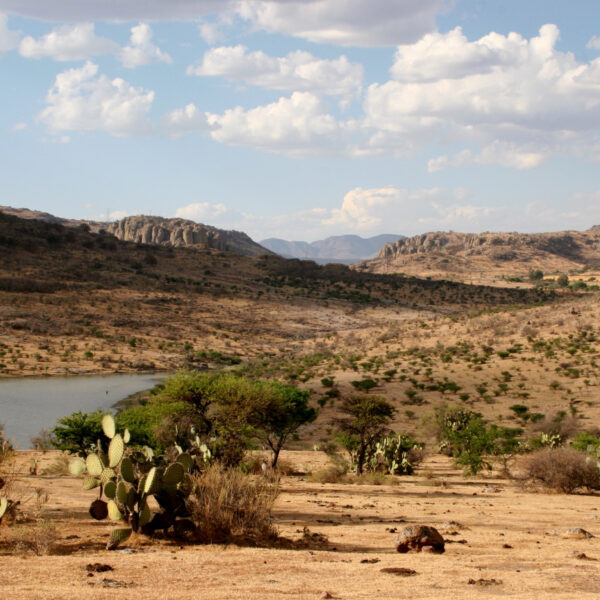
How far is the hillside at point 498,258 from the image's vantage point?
153m

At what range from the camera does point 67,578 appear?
21.9ft

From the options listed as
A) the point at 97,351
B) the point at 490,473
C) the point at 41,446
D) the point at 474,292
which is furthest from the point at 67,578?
the point at 474,292

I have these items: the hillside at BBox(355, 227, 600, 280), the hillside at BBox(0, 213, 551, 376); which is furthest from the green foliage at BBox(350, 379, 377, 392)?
the hillside at BBox(355, 227, 600, 280)

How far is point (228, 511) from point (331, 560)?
178 centimetres

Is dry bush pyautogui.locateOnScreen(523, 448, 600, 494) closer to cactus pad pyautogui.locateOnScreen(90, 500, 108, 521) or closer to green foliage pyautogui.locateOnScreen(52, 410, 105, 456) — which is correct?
cactus pad pyautogui.locateOnScreen(90, 500, 108, 521)

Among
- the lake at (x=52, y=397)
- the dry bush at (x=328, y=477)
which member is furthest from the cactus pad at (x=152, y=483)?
the lake at (x=52, y=397)

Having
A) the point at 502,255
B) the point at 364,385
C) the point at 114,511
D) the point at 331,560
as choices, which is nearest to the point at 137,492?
the point at 114,511

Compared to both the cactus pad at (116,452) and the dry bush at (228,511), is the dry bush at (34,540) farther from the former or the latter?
the dry bush at (228,511)

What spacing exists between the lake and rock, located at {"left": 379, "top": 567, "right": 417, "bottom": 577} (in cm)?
2500

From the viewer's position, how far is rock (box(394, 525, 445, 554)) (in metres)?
9.00

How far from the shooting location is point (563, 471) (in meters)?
17.1

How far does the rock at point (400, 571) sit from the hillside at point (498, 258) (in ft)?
436

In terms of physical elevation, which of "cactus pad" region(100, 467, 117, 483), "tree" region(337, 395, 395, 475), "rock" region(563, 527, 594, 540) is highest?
"cactus pad" region(100, 467, 117, 483)

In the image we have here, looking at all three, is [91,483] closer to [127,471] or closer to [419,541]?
[127,471]
